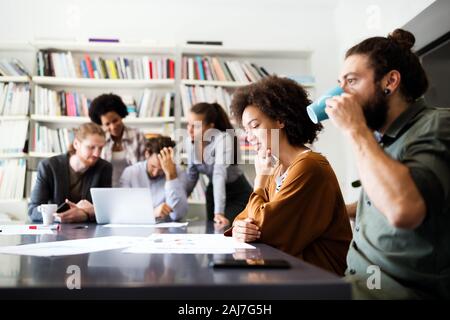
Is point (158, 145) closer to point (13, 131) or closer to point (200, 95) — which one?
point (200, 95)

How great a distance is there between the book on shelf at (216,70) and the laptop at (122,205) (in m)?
1.80

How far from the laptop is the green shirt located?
49.4 inches

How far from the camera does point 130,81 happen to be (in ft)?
11.4

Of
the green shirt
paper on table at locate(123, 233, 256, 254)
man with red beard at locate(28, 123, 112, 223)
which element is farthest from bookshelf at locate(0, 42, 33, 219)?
the green shirt

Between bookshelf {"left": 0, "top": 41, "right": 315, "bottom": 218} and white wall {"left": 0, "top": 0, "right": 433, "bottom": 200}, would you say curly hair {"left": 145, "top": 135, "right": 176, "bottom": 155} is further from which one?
white wall {"left": 0, "top": 0, "right": 433, "bottom": 200}

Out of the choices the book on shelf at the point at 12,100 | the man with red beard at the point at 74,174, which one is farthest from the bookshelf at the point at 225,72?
the book on shelf at the point at 12,100

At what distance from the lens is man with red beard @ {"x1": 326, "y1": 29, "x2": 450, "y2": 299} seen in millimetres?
812

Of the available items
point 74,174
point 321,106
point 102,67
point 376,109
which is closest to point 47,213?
point 74,174

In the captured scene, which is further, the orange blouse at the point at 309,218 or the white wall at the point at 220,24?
the white wall at the point at 220,24

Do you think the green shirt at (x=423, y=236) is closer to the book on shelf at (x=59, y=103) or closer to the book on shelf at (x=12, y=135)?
the book on shelf at (x=59, y=103)

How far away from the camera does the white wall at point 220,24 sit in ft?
12.2

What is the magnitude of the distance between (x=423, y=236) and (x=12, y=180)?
3348 millimetres

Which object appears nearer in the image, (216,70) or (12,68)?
(12,68)
